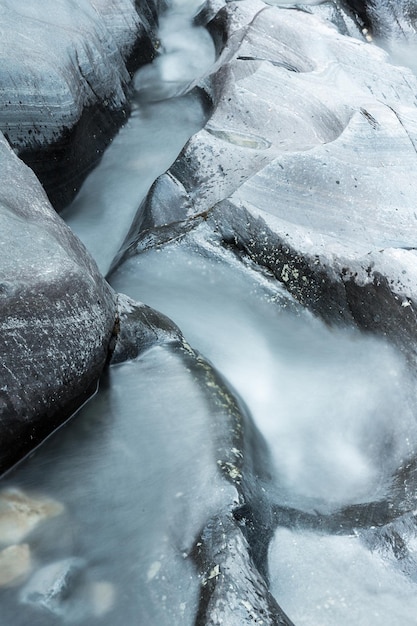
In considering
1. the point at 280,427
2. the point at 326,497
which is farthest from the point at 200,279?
the point at 326,497

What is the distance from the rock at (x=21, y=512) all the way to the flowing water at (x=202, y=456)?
0.12ft

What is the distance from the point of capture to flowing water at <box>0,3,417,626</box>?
2.74m

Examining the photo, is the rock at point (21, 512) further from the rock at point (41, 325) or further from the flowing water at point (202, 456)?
the rock at point (41, 325)

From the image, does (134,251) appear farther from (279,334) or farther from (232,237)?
(279,334)

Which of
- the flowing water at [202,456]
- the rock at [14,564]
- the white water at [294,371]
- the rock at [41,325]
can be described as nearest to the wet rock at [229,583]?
the flowing water at [202,456]

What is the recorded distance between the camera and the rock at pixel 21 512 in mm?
2863

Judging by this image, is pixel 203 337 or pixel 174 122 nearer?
pixel 203 337

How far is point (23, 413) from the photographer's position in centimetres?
311

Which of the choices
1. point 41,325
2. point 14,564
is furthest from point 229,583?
point 41,325

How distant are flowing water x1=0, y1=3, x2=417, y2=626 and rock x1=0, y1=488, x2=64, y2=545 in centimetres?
4

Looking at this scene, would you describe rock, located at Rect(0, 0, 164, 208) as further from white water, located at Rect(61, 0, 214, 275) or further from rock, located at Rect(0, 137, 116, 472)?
rock, located at Rect(0, 137, 116, 472)

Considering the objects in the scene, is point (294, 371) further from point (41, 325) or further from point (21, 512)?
point (21, 512)

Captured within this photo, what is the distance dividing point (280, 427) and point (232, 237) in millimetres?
1424

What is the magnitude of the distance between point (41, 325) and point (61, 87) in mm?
2830
